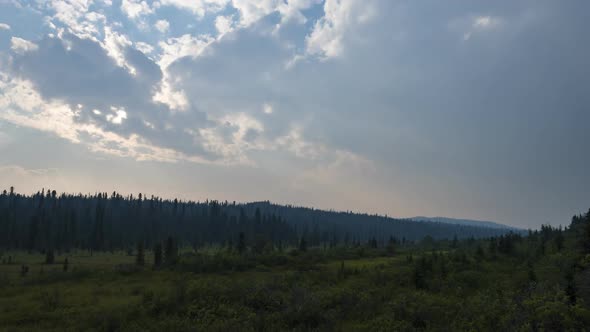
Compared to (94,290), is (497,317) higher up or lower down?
higher up

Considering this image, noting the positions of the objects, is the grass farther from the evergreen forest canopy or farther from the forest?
the evergreen forest canopy

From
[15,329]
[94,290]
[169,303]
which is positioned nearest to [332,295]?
[169,303]

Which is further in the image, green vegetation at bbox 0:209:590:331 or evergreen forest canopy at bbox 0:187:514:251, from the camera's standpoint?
evergreen forest canopy at bbox 0:187:514:251

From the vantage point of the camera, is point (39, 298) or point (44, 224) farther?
point (44, 224)

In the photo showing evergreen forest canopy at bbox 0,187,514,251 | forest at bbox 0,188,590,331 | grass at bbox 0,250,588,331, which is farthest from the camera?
evergreen forest canopy at bbox 0,187,514,251

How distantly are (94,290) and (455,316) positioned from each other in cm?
2295

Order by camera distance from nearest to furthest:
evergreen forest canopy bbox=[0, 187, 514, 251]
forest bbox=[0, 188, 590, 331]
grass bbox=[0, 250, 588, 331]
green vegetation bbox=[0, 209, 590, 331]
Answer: green vegetation bbox=[0, 209, 590, 331], forest bbox=[0, 188, 590, 331], grass bbox=[0, 250, 588, 331], evergreen forest canopy bbox=[0, 187, 514, 251]

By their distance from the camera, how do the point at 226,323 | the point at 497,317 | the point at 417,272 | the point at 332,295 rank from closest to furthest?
the point at 497,317 → the point at 226,323 → the point at 332,295 → the point at 417,272

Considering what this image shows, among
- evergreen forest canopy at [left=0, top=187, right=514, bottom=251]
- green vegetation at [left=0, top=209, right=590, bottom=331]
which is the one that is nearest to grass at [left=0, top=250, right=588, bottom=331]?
green vegetation at [left=0, top=209, right=590, bottom=331]

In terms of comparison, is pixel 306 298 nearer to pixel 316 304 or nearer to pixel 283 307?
pixel 316 304

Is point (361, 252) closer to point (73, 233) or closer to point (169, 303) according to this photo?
point (169, 303)

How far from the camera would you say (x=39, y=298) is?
22484 mm

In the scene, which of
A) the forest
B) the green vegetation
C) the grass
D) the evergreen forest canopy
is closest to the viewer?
the green vegetation

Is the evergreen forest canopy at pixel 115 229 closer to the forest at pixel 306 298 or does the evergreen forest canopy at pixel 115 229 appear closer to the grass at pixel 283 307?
the forest at pixel 306 298
